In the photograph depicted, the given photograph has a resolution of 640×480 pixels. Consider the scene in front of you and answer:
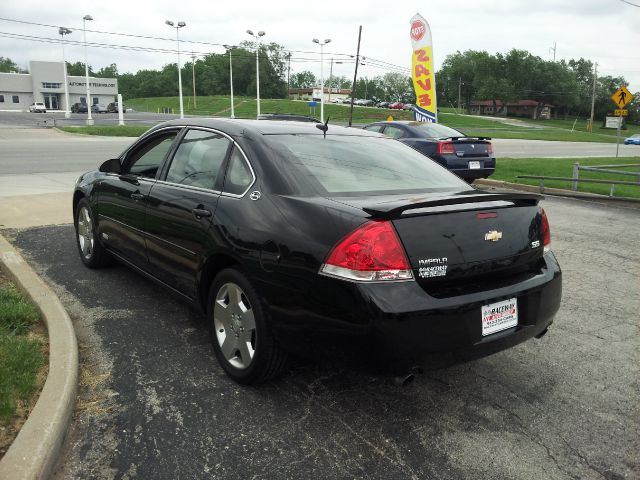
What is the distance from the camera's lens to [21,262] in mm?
5473

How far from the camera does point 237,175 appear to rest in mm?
3557

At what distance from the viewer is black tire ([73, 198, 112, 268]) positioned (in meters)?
5.54

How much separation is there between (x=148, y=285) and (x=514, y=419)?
354 cm

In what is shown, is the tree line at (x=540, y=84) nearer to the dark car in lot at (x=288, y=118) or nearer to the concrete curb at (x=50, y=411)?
the dark car in lot at (x=288, y=118)

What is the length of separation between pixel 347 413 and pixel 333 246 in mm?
1015

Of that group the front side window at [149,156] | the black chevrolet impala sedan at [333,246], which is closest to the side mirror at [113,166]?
the front side window at [149,156]

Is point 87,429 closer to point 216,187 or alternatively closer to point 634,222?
point 216,187

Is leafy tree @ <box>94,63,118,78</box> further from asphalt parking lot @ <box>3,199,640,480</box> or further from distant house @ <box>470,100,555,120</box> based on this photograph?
asphalt parking lot @ <box>3,199,640,480</box>

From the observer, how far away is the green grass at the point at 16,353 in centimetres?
299

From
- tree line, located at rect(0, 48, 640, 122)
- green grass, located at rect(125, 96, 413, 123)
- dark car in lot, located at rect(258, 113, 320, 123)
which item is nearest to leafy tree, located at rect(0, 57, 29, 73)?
tree line, located at rect(0, 48, 640, 122)

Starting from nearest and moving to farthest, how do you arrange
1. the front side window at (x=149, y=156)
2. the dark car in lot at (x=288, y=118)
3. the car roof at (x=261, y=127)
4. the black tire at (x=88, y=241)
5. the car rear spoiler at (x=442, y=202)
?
the car rear spoiler at (x=442, y=202) < the car roof at (x=261, y=127) < the front side window at (x=149, y=156) < the dark car in lot at (x=288, y=118) < the black tire at (x=88, y=241)

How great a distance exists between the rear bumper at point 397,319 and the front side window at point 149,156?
82.5 inches

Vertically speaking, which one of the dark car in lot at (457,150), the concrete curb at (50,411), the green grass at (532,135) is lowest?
the green grass at (532,135)

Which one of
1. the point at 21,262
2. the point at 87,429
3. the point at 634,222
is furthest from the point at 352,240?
the point at 634,222
